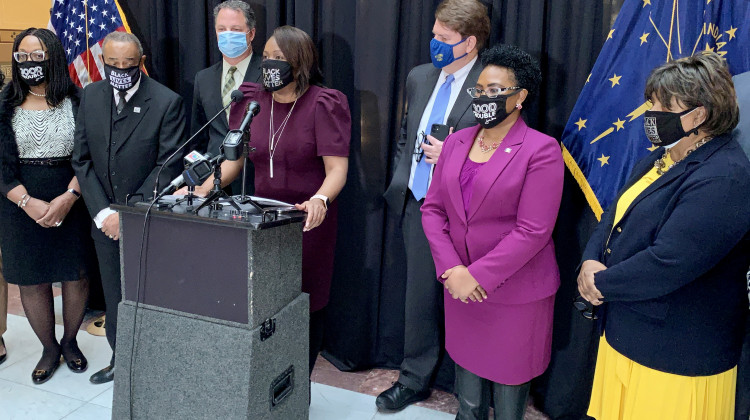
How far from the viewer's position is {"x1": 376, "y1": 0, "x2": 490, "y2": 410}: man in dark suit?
87.4 inches

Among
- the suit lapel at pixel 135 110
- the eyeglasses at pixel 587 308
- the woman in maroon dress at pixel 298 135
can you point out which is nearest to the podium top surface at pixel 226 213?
the woman in maroon dress at pixel 298 135

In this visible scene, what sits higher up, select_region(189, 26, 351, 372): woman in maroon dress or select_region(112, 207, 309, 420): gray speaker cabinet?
select_region(189, 26, 351, 372): woman in maroon dress

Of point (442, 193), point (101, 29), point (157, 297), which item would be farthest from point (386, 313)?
point (101, 29)

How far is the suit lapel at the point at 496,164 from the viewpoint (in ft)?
6.03

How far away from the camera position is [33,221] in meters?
2.76

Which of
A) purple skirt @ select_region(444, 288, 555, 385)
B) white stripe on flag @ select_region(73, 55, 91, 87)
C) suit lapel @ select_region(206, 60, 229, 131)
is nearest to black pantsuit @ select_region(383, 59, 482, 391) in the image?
purple skirt @ select_region(444, 288, 555, 385)

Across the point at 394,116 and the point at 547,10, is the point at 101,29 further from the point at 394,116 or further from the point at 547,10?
the point at 547,10

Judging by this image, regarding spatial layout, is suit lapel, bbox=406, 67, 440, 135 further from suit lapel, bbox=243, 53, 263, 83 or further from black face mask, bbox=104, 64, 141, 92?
black face mask, bbox=104, 64, 141, 92

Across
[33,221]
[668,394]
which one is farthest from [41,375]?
[668,394]

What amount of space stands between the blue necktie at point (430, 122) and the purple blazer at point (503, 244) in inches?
10.1

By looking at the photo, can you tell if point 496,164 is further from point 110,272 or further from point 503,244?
point 110,272

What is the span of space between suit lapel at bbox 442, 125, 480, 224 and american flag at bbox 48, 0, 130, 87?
2375 mm

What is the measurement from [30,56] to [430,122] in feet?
6.20

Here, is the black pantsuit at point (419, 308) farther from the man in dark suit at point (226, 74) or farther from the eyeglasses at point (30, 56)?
the eyeglasses at point (30, 56)
